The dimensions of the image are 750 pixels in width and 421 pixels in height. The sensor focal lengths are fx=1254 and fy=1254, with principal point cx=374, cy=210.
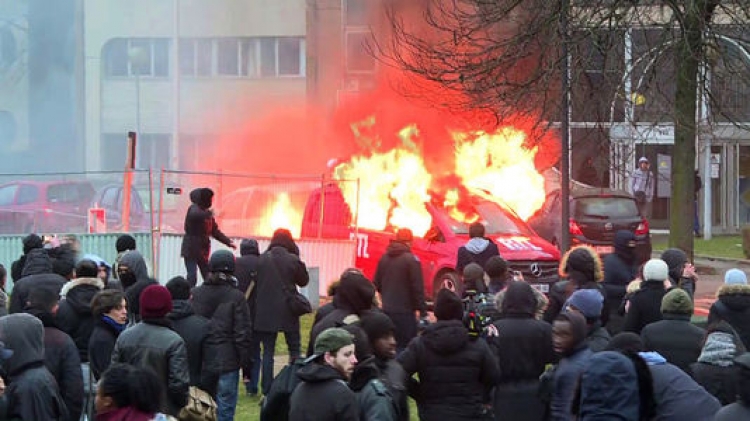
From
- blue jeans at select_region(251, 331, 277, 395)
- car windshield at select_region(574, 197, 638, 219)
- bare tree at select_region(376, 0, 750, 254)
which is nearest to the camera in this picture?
blue jeans at select_region(251, 331, 277, 395)

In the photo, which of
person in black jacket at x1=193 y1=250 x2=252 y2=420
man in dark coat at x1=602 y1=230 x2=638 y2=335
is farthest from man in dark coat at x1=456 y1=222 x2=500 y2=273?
person in black jacket at x1=193 y1=250 x2=252 y2=420

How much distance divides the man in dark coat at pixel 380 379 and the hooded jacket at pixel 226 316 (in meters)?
2.00

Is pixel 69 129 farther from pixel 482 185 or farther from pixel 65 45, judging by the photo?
pixel 482 185

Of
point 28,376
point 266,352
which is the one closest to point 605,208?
point 266,352

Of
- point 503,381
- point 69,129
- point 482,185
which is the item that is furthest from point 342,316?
point 69,129

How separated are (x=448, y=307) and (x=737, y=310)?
250cm

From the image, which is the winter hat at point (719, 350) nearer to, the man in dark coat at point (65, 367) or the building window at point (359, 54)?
the man in dark coat at point (65, 367)

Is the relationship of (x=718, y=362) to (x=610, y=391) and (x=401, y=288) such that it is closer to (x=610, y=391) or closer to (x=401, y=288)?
(x=610, y=391)

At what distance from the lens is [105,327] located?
8.17 m

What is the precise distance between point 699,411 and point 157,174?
13.8m

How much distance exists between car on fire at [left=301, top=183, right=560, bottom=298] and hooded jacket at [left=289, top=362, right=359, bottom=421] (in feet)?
32.2

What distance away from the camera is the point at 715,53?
1708 centimetres

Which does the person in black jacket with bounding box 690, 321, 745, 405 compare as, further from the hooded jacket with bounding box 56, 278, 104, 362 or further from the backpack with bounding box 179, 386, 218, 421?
the hooded jacket with bounding box 56, 278, 104, 362

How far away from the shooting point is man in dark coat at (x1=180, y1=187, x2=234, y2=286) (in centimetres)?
1433
